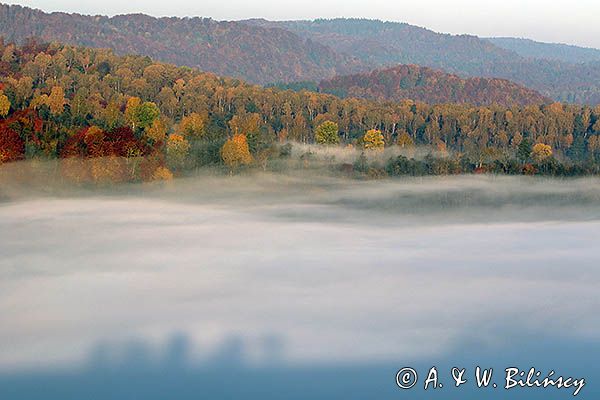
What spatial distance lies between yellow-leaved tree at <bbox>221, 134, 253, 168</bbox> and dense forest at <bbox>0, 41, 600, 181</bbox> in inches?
5.2

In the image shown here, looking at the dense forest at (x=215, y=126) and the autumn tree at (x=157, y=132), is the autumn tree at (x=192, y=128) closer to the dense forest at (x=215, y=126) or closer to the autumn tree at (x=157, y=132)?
the dense forest at (x=215, y=126)

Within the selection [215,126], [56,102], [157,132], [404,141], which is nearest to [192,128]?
[157,132]

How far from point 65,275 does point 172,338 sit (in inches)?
732

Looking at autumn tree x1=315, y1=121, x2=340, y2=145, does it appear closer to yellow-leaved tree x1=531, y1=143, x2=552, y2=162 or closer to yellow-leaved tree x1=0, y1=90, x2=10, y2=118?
yellow-leaved tree x1=531, y1=143, x2=552, y2=162

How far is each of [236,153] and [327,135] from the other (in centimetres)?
1960

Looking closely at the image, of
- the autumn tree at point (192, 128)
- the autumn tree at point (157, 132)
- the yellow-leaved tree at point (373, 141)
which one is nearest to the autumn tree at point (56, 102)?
the autumn tree at point (157, 132)

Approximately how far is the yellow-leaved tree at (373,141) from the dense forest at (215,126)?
0.56 feet

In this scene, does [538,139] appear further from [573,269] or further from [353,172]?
[573,269]

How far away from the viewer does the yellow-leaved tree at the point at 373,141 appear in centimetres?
9994

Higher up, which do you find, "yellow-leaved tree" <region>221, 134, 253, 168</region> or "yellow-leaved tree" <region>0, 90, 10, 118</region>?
"yellow-leaved tree" <region>0, 90, 10, 118</region>

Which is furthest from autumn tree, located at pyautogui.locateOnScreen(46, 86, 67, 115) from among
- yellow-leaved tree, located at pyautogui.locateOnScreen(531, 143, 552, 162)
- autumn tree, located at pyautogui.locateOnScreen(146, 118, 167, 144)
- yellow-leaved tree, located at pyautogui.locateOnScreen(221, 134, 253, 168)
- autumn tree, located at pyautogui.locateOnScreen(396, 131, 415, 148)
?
yellow-leaved tree, located at pyautogui.locateOnScreen(531, 143, 552, 162)

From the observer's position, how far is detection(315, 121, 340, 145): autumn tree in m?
104

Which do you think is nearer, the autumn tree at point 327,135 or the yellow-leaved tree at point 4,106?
the yellow-leaved tree at point 4,106

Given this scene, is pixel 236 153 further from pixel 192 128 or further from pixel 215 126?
pixel 215 126
